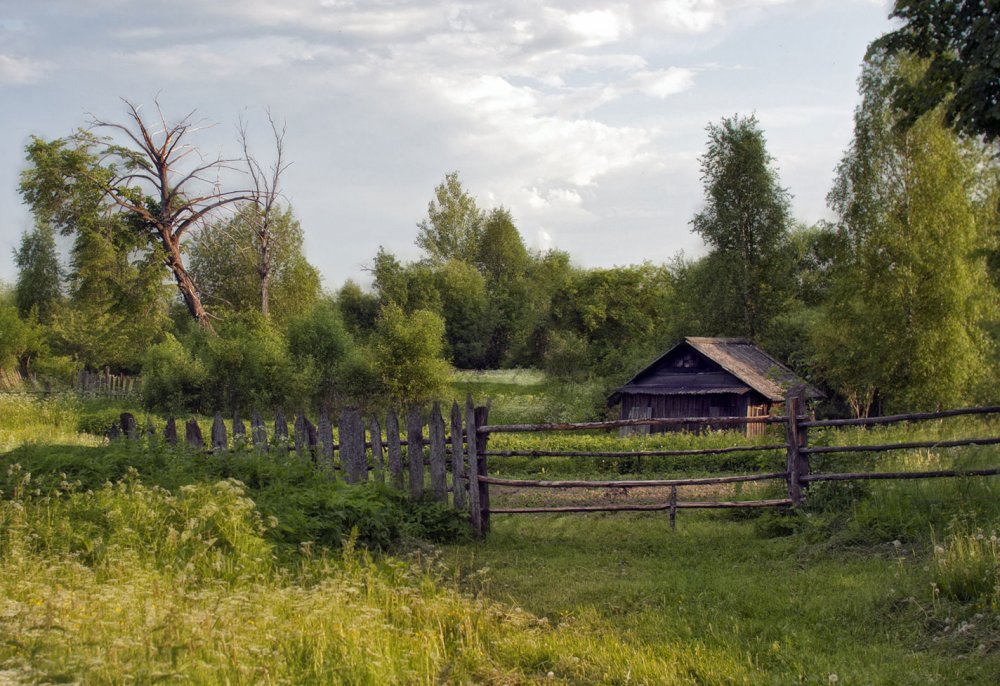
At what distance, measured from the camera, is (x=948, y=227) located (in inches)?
938

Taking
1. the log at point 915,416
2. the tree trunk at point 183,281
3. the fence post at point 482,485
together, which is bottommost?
the fence post at point 482,485

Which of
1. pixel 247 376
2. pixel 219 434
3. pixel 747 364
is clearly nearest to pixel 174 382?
pixel 247 376

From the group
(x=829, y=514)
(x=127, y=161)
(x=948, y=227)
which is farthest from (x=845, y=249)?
(x=127, y=161)

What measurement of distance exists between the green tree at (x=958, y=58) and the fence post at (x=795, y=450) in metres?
4.41

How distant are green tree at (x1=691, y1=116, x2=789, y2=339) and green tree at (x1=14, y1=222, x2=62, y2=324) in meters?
50.8

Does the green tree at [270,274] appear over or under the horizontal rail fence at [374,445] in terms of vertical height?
over

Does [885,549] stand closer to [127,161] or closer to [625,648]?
[625,648]

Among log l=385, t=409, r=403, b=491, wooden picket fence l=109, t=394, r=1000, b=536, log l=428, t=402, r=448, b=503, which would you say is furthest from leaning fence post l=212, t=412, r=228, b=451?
log l=428, t=402, r=448, b=503

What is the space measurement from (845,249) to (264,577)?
23107mm

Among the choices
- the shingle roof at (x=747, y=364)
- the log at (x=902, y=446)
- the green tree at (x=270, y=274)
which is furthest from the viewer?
the green tree at (x=270, y=274)

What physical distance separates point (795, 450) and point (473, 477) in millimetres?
4141

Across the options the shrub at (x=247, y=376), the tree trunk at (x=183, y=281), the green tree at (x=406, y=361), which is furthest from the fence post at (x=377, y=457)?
the tree trunk at (x=183, y=281)

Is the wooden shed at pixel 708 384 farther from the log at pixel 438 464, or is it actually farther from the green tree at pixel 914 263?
the log at pixel 438 464

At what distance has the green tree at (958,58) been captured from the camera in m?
11.6
